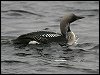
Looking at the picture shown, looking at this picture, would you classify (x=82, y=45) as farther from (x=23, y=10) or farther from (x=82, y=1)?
(x=82, y=1)

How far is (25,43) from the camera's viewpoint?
1090 cm

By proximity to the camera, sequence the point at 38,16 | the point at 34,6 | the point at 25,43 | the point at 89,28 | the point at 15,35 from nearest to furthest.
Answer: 1. the point at 25,43
2. the point at 15,35
3. the point at 89,28
4. the point at 38,16
5. the point at 34,6

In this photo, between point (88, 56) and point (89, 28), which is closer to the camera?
point (88, 56)

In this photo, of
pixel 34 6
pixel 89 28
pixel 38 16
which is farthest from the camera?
pixel 34 6

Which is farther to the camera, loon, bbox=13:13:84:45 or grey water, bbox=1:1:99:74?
loon, bbox=13:13:84:45

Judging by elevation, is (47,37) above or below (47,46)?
above

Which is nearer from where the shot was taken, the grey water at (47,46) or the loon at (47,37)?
the grey water at (47,46)

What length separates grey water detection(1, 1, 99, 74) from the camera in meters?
9.20

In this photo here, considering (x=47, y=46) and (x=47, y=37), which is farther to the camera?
(x=47, y=37)

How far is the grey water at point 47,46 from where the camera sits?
9195 millimetres

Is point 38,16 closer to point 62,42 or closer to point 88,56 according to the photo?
point 62,42

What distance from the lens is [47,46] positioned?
1091 cm

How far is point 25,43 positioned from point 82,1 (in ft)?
22.4

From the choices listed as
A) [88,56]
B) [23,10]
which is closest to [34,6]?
[23,10]
